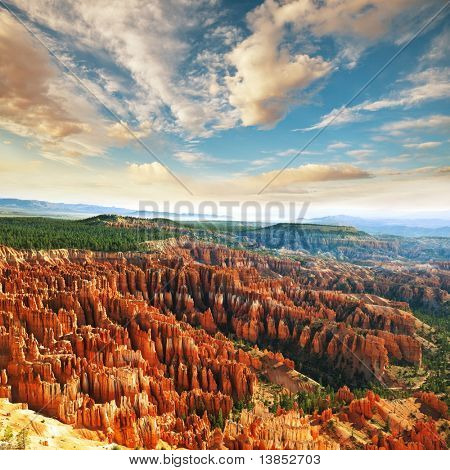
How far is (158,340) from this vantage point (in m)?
30.0

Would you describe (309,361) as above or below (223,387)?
below

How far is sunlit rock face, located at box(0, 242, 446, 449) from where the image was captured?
17203mm

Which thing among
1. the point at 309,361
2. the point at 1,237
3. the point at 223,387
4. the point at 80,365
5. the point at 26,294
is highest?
the point at 1,237

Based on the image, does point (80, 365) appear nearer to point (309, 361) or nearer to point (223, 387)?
point (223, 387)

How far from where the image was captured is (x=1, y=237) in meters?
50.7

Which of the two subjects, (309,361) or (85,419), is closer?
(85,419)

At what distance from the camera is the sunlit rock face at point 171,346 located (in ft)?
56.4

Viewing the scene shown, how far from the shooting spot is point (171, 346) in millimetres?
29828

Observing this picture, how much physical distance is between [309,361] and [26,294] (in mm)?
31623

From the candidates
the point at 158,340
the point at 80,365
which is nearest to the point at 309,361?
the point at 158,340
